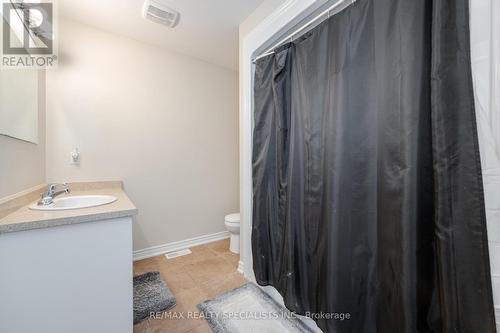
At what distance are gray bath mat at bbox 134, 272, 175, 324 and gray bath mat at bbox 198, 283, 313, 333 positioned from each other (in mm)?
285

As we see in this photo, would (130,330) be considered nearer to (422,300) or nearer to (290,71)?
(422,300)

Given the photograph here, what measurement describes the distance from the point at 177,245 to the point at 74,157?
1415 mm

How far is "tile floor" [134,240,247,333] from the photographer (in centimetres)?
133

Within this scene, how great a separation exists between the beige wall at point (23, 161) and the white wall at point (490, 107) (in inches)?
82.7

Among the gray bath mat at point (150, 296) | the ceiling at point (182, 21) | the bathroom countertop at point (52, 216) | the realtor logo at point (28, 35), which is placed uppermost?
the ceiling at point (182, 21)

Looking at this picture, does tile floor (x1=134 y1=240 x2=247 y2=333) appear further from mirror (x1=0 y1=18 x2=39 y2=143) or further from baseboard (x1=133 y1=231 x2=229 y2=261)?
mirror (x1=0 y1=18 x2=39 y2=143)

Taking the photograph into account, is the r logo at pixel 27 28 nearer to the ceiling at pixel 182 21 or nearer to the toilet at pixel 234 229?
the ceiling at pixel 182 21

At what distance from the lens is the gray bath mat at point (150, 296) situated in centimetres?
143

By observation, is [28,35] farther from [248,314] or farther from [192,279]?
[248,314]

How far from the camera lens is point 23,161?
1319 mm

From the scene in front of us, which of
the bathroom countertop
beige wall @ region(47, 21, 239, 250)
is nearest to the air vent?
beige wall @ region(47, 21, 239, 250)

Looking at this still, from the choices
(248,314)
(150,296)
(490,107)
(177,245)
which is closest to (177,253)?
(177,245)

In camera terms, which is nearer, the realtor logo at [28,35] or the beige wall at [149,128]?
the realtor logo at [28,35]

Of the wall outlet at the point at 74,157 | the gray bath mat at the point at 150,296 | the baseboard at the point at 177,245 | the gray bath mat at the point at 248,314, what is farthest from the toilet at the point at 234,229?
the wall outlet at the point at 74,157
